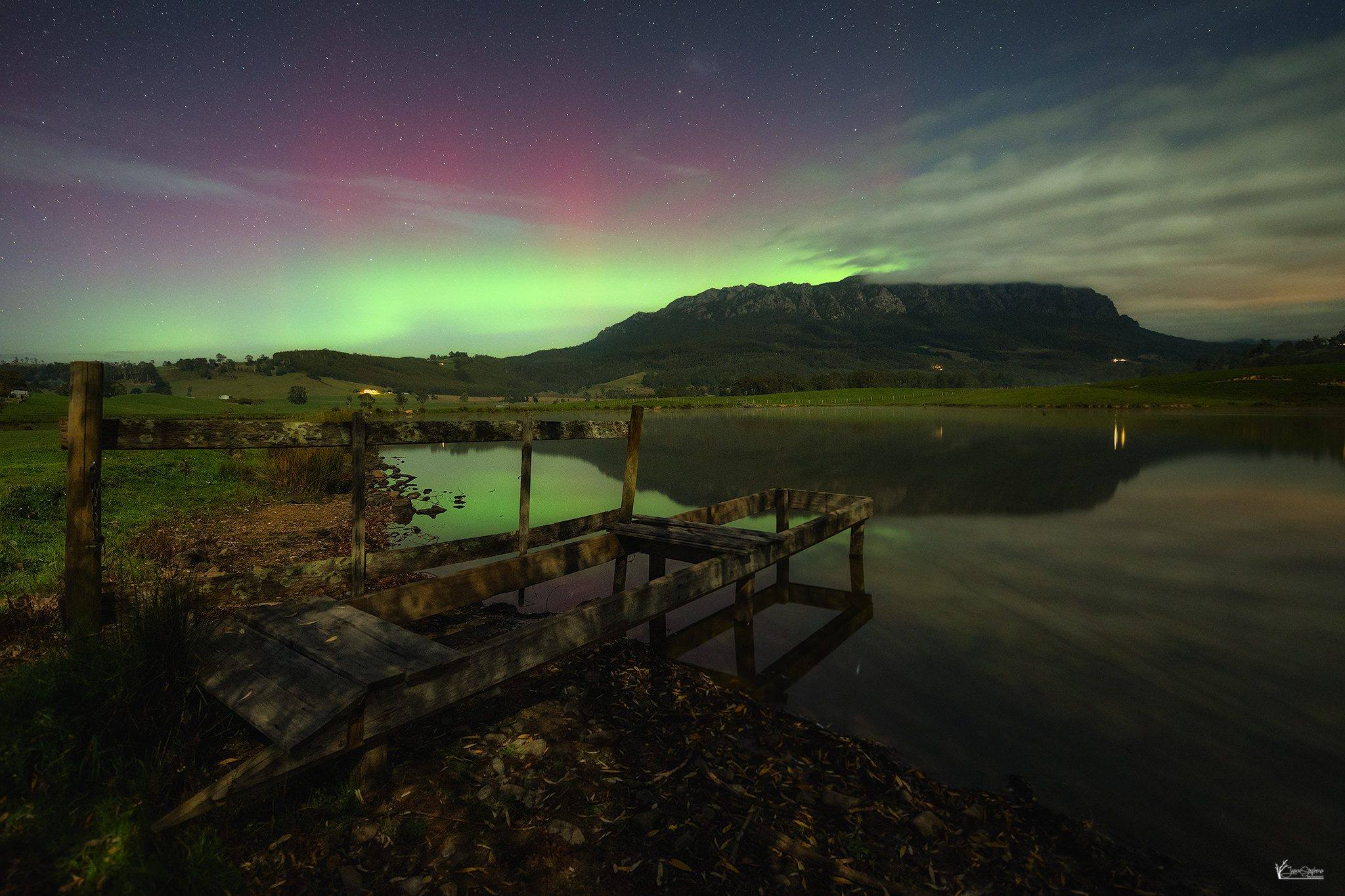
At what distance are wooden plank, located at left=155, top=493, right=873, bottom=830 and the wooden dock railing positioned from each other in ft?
8.36

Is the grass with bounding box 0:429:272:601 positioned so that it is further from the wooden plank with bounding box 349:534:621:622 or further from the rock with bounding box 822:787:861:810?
the rock with bounding box 822:787:861:810

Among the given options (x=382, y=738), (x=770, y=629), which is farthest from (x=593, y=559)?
(x=382, y=738)

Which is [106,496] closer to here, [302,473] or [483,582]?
[302,473]

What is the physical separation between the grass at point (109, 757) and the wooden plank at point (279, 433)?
1.66 meters

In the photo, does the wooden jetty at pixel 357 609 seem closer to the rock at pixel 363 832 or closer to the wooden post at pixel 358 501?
the wooden post at pixel 358 501

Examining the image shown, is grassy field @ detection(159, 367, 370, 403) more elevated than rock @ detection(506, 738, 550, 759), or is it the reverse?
grassy field @ detection(159, 367, 370, 403)

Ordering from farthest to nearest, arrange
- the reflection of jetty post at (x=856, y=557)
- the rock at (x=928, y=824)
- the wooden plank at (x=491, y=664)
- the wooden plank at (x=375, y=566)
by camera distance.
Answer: the reflection of jetty post at (x=856, y=557), the wooden plank at (x=375, y=566), the rock at (x=928, y=824), the wooden plank at (x=491, y=664)

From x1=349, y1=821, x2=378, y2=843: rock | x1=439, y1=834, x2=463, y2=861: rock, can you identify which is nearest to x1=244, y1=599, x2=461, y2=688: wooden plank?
x1=349, y1=821, x2=378, y2=843: rock

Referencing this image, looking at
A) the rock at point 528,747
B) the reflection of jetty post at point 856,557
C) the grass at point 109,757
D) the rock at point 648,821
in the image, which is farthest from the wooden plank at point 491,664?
the reflection of jetty post at point 856,557

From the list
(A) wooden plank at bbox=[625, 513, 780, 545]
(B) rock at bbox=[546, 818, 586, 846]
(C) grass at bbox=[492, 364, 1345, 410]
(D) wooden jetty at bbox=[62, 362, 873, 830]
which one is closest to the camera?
(D) wooden jetty at bbox=[62, 362, 873, 830]

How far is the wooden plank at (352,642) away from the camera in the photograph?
4367mm

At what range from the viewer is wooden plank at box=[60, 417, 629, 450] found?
18.3ft

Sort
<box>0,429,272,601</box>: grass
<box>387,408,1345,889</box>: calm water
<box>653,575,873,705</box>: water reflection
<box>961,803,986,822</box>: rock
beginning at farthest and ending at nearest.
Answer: <box>0,429,272,601</box>: grass < <box>653,575,873,705</box>: water reflection < <box>387,408,1345,889</box>: calm water < <box>961,803,986,822</box>: rock

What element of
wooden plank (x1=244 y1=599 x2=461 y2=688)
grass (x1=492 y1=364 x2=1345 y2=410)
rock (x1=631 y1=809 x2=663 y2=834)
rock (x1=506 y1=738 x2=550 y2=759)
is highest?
grass (x1=492 y1=364 x2=1345 y2=410)
